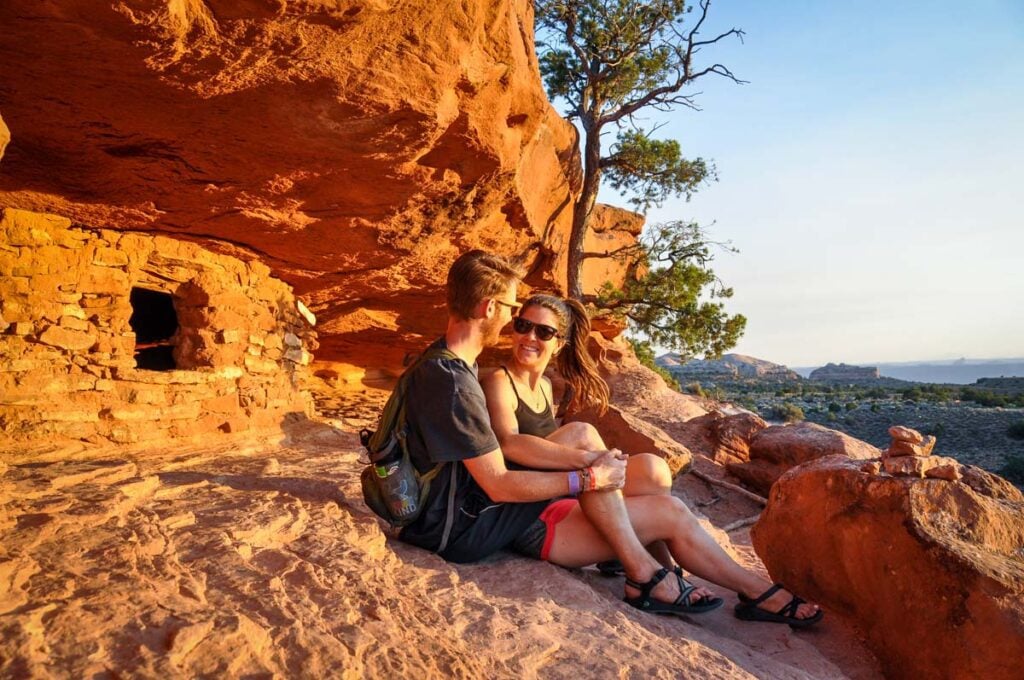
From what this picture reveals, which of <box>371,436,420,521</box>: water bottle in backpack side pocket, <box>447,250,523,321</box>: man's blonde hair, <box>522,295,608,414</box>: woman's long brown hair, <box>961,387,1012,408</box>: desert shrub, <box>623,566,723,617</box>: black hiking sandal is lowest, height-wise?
<box>961,387,1012,408</box>: desert shrub

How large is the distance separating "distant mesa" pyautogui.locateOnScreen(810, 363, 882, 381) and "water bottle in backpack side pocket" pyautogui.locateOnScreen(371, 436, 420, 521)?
137 feet

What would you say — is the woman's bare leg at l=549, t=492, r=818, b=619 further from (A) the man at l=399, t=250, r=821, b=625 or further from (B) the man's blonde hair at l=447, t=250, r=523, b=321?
(B) the man's blonde hair at l=447, t=250, r=523, b=321

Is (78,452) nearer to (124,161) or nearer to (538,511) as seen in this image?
(124,161)

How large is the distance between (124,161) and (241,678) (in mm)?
3961

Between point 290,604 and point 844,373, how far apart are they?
5122 cm

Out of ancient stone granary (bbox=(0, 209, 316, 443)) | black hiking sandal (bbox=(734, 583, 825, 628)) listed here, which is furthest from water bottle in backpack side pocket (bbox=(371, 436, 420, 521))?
ancient stone granary (bbox=(0, 209, 316, 443))

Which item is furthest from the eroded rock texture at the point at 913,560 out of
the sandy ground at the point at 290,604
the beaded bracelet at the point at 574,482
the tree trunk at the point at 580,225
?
the tree trunk at the point at 580,225

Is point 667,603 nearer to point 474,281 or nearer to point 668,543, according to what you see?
point 668,543

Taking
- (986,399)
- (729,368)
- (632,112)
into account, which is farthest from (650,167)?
(729,368)

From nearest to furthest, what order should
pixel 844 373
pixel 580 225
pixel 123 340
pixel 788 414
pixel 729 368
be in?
pixel 123 340, pixel 580 225, pixel 788 414, pixel 844 373, pixel 729 368

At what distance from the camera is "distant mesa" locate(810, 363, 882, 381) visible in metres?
40.2

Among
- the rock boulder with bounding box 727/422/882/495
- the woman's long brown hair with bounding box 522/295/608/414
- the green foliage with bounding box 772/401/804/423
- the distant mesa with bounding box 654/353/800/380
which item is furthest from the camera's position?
the distant mesa with bounding box 654/353/800/380

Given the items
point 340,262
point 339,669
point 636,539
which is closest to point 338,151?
point 340,262

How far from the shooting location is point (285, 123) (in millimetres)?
3883
